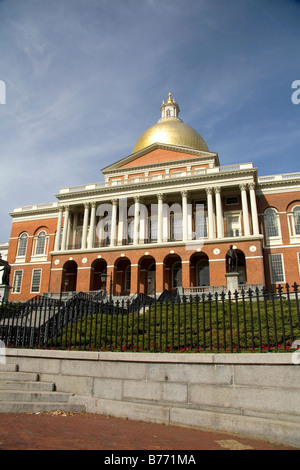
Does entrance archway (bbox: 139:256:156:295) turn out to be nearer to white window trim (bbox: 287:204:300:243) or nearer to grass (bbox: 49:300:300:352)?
white window trim (bbox: 287:204:300:243)

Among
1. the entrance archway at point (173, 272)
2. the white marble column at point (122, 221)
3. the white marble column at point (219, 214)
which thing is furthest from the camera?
the white marble column at point (122, 221)

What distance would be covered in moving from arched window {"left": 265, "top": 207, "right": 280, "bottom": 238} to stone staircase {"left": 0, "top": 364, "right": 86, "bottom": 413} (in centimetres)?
3137

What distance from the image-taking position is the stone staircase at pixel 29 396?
736cm

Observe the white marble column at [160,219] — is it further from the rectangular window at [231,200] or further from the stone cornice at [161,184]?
the rectangular window at [231,200]

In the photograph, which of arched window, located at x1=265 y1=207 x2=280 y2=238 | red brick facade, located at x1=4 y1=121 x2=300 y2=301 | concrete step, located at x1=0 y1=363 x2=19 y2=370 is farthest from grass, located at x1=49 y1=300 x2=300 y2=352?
arched window, located at x1=265 y1=207 x2=280 y2=238

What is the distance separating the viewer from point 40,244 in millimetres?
45125

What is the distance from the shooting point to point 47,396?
7.77 meters

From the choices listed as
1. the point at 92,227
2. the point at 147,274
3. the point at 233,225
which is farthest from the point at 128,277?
the point at 233,225

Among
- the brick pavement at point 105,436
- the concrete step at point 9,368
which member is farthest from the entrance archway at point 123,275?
the brick pavement at point 105,436

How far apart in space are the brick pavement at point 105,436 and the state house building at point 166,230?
995 inches

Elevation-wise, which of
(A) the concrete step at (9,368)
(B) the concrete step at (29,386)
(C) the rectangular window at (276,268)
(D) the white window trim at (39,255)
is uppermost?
(D) the white window trim at (39,255)
